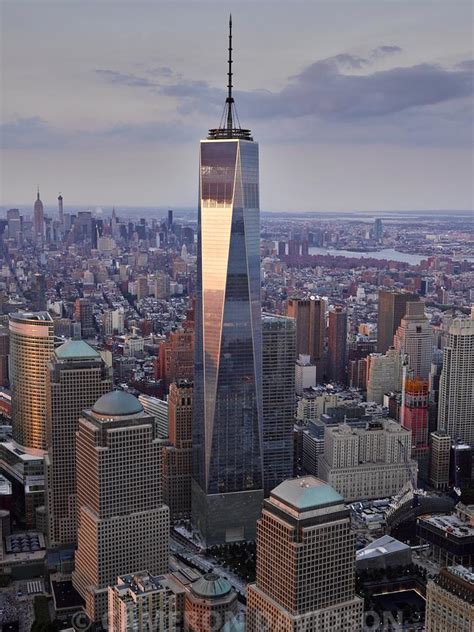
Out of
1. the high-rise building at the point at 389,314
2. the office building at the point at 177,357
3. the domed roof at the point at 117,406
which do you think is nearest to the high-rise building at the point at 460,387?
the high-rise building at the point at 389,314

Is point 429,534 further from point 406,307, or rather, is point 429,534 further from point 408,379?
point 406,307

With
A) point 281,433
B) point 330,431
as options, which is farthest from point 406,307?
point 281,433

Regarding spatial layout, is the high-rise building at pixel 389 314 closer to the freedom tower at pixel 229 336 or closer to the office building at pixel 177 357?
the office building at pixel 177 357

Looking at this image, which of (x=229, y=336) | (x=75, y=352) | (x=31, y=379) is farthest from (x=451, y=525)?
(x=31, y=379)

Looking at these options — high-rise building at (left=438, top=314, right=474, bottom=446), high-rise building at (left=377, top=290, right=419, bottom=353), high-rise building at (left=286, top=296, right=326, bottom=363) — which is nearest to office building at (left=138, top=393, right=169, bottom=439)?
high-rise building at (left=438, top=314, right=474, bottom=446)

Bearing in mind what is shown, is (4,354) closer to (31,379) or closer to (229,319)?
(31,379)
